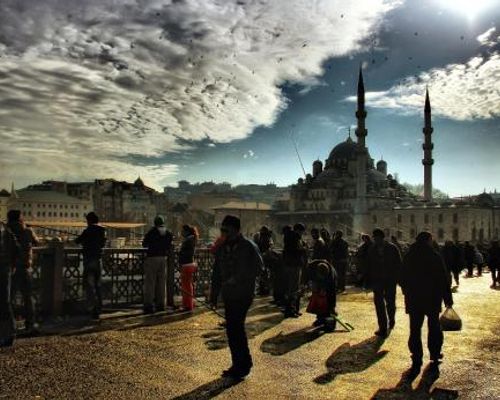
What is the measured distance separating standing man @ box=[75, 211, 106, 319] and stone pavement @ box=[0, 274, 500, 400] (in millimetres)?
412

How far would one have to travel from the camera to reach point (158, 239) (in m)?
8.94

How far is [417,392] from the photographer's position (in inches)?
190

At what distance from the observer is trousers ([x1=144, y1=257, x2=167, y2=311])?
8852 mm

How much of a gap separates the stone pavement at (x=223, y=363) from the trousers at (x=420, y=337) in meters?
0.23

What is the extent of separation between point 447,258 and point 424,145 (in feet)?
165

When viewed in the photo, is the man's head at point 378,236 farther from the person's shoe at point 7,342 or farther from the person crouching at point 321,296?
the person's shoe at point 7,342

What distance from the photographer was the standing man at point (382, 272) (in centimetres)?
757

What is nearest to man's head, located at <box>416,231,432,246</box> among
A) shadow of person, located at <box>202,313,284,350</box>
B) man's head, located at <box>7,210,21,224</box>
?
shadow of person, located at <box>202,313,284,350</box>

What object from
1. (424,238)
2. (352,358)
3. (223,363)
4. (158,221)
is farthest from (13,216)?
(424,238)

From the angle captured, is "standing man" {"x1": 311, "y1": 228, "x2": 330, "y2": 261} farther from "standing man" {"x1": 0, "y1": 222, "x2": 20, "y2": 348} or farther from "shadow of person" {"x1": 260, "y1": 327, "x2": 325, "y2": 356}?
"standing man" {"x1": 0, "y1": 222, "x2": 20, "y2": 348}

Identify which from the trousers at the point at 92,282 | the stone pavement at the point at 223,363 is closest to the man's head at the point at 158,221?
the trousers at the point at 92,282

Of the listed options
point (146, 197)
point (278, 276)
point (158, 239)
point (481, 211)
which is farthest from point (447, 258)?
point (146, 197)

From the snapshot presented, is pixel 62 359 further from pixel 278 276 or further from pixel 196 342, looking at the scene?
pixel 278 276

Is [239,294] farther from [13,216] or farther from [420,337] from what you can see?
[13,216]
